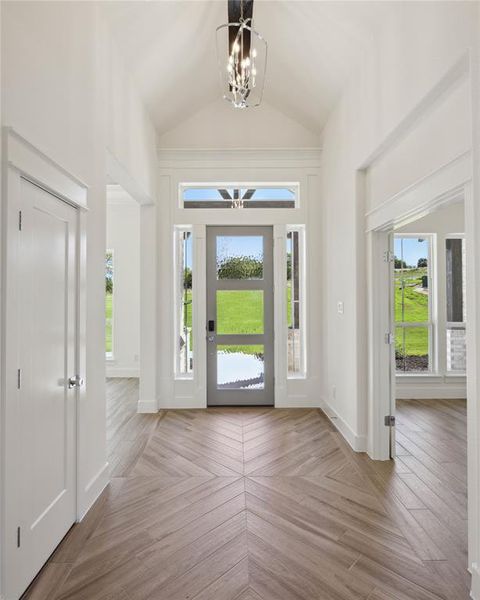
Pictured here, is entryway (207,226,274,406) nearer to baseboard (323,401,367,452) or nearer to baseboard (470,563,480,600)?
baseboard (323,401,367,452)

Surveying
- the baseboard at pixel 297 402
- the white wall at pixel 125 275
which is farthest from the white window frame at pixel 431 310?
the white wall at pixel 125 275

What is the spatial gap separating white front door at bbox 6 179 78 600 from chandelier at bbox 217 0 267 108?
1.53 metres

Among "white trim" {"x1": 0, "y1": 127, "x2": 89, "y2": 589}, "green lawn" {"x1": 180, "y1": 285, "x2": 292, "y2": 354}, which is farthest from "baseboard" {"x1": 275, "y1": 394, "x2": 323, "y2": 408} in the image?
"white trim" {"x1": 0, "y1": 127, "x2": 89, "y2": 589}

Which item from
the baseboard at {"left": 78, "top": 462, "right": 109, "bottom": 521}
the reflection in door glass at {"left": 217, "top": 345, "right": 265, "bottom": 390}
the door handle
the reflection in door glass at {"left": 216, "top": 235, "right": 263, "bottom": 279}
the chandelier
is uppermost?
the chandelier

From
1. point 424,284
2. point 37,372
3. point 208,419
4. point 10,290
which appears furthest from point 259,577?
point 424,284

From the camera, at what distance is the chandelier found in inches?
104

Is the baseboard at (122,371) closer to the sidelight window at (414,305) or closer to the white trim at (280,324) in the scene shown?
the white trim at (280,324)

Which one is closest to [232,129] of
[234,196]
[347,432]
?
[234,196]

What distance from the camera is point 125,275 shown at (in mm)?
7293

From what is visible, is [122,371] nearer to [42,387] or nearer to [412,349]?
[412,349]

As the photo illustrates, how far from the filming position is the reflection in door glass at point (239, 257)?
4910 millimetres

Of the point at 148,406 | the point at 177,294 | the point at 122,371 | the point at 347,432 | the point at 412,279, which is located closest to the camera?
the point at 347,432

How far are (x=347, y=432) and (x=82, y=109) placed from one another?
3.58 m

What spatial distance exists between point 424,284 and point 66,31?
5.20 meters
